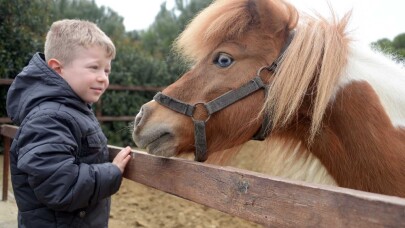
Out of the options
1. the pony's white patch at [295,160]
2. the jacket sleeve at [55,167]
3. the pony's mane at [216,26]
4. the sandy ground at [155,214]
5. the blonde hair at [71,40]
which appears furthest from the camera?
the sandy ground at [155,214]

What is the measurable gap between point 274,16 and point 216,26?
0.29m

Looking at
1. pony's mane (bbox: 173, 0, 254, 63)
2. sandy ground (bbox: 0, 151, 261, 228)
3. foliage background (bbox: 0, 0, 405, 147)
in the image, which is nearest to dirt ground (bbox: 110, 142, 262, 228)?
sandy ground (bbox: 0, 151, 261, 228)

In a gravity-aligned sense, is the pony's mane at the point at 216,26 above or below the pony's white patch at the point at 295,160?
above

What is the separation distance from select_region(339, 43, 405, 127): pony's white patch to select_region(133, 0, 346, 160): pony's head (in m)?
0.10

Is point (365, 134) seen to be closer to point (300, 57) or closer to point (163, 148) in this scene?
point (300, 57)

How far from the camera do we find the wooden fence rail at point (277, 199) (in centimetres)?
87

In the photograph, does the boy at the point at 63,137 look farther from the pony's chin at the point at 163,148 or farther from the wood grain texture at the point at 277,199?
the wood grain texture at the point at 277,199

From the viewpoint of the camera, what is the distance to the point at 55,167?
144 cm

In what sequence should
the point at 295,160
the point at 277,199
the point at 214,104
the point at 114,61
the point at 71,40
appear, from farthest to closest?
the point at 114,61 → the point at 295,160 → the point at 214,104 → the point at 71,40 → the point at 277,199

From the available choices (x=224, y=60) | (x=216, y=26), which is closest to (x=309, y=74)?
(x=224, y=60)

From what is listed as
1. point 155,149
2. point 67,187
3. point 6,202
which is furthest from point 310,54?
point 6,202

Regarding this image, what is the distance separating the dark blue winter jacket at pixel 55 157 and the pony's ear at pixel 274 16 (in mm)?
978

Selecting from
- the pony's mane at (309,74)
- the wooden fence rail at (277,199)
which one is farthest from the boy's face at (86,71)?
the pony's mane at (309,74)

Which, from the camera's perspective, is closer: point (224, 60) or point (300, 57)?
point (300, 57)
